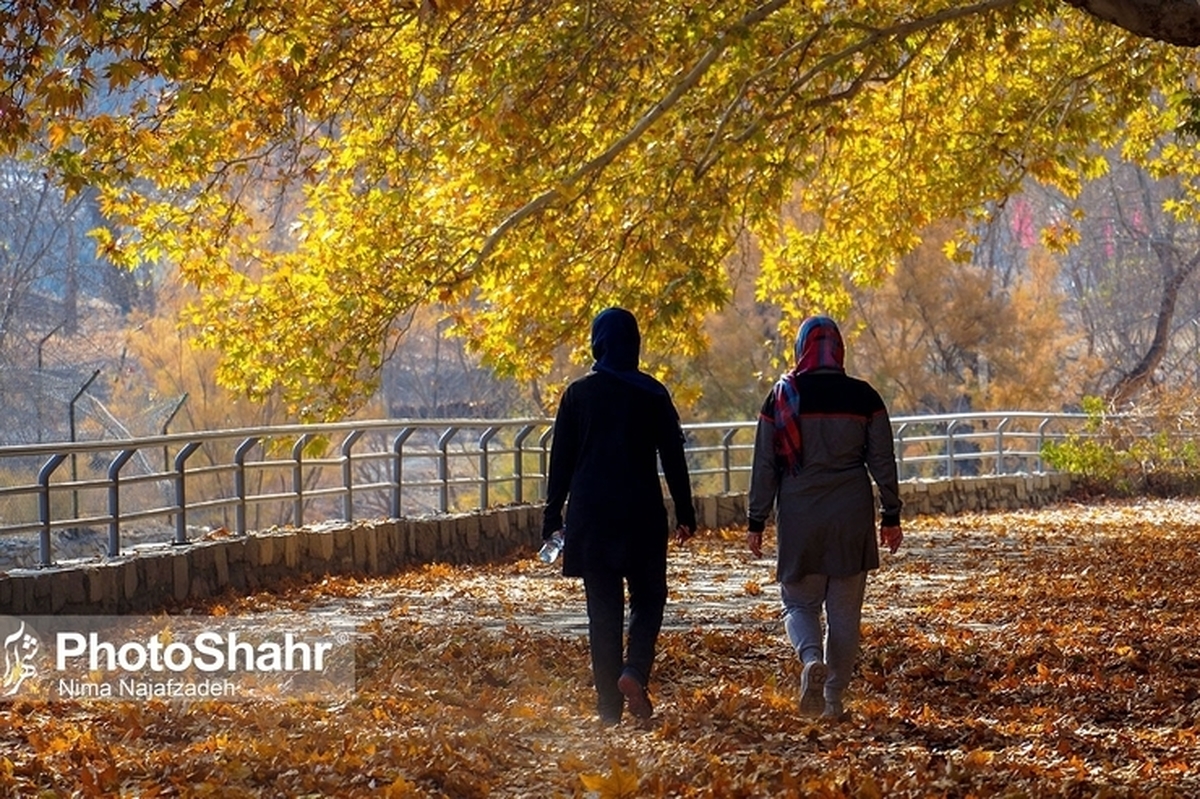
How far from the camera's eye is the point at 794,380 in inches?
342

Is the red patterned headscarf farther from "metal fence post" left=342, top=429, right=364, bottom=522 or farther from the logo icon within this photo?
"metal fence post" left=342, top=429, right=364, bottom=522

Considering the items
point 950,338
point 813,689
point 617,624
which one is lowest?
point 813,689

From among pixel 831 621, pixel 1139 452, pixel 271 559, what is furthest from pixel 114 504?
pixel 1139 452

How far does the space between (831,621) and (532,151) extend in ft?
26.7

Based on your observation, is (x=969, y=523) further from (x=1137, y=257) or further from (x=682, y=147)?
(x=1137, y=257)

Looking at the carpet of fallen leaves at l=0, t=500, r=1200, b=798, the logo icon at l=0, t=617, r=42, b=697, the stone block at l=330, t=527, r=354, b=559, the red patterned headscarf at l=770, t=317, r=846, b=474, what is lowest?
the carpet of fallen leaves at l=0, t=500, r=1200, b=798

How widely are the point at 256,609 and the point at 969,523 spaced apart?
44.5ft

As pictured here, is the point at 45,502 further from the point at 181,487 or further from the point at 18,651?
the point at 181,487

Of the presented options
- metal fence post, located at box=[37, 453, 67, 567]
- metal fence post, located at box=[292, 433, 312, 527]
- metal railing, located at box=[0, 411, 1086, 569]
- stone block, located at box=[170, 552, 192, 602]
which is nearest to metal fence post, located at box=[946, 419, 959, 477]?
metal railing, located at box=[0, 411, 1086, 569]

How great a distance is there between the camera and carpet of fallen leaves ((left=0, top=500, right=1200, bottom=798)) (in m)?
7.36

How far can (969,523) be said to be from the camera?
25516mm

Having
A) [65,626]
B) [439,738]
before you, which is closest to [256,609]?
[65,626]

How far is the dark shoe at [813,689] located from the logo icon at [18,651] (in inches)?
164

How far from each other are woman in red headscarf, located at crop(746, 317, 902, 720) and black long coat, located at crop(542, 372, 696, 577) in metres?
0.42
